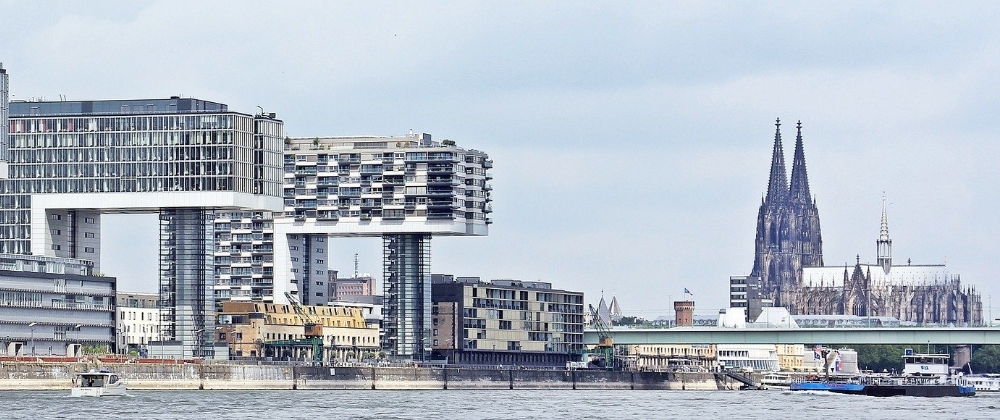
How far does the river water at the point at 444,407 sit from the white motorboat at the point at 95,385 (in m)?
1.44

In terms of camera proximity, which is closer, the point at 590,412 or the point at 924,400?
the point at 590,412

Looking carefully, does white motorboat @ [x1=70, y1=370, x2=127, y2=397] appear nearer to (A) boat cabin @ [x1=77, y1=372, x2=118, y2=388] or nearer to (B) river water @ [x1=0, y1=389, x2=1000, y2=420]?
(A) boat cabin @ [x1=77, y1=372, x2=118, y2=388]

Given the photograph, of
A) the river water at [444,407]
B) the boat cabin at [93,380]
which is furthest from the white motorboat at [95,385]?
the river water at [444,407]

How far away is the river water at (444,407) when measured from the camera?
14375 centimetres

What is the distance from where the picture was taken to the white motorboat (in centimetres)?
17288

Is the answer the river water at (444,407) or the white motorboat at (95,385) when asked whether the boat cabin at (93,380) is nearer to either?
the white motorboat at (95,385)

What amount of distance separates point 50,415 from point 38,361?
2291 inches

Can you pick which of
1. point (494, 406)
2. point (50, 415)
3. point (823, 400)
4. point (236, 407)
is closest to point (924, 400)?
point (823, 400)

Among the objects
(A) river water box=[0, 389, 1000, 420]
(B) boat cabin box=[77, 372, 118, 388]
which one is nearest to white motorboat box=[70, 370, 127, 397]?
(B) boat cabin box=[77, 372, 118, 388]

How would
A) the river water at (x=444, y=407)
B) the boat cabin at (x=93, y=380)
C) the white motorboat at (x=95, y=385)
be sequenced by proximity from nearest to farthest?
the river water at (x=444, y=407)
the white motorboat at (x=95, y=385)
the boat cabin at (x=93, y=380)

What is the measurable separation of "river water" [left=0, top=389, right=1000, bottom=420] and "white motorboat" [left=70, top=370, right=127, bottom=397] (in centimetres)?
144

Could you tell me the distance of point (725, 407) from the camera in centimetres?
17325

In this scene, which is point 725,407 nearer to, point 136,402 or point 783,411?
point 783,411

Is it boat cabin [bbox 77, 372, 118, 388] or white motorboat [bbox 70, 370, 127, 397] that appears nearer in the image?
white motorboat [bbox 70, 370, 127, 397]
